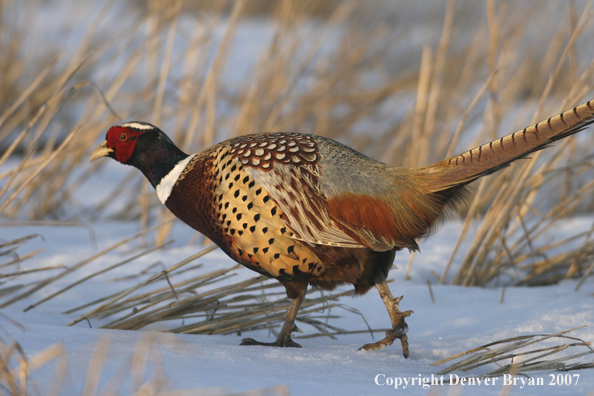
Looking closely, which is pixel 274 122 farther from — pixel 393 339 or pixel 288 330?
pixel 393 339

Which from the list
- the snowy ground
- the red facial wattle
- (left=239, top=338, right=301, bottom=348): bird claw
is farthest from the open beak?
(left=239, top=338, right=301, bottom=348): bird claw

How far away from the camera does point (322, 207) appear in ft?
7.07

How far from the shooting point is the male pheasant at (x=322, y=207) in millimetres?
2115

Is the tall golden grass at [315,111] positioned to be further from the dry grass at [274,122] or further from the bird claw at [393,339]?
the bird claw at [393,339]

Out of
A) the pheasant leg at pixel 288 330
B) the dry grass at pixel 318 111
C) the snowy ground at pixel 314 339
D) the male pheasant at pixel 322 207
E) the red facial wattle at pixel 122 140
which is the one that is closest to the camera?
the snowy ground at pixel 314 339

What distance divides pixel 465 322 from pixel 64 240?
7.71 ft

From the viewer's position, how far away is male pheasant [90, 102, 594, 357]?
2115 mm

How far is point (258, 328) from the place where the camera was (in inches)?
98.7

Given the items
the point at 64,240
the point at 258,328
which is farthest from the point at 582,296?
the point at 64,240

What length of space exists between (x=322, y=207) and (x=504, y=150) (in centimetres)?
63

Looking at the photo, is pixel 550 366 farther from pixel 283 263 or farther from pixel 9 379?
pixel 9 379

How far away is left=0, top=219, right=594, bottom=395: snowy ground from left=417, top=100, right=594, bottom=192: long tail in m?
0.62

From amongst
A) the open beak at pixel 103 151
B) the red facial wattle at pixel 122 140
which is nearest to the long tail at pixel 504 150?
the red facial wattle at pixel 122 140

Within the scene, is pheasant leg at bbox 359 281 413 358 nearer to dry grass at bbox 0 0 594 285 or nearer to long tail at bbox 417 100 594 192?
long tail at bbox 417 100 594 192
